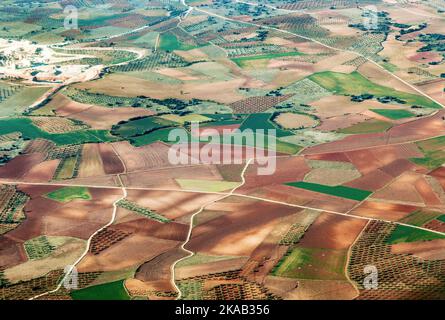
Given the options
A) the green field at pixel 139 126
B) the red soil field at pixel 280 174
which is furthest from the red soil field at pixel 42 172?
the red soil field at pixel 280 174

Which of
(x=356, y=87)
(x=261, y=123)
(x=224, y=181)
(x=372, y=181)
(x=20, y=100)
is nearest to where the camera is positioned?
(x=372, y=181)

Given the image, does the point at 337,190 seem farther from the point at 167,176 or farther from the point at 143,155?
the point at 143,155

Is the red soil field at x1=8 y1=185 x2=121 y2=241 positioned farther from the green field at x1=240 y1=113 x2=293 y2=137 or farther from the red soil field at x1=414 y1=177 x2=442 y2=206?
the red soil field at x1=414 y1=177 x2=442 y2=206

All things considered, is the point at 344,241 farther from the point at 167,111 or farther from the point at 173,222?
the point at 167,111

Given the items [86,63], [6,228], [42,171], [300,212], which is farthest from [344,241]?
[86,63]

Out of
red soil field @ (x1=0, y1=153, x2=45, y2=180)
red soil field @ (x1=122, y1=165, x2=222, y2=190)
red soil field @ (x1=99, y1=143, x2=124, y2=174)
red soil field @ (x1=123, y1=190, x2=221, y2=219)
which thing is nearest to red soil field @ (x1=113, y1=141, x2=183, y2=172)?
red soil field @ (x1=99, y1=143, x2=124, y2=174)

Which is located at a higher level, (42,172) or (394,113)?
(394,113)

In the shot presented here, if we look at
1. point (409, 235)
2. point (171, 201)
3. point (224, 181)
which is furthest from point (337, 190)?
point (171, 201)
